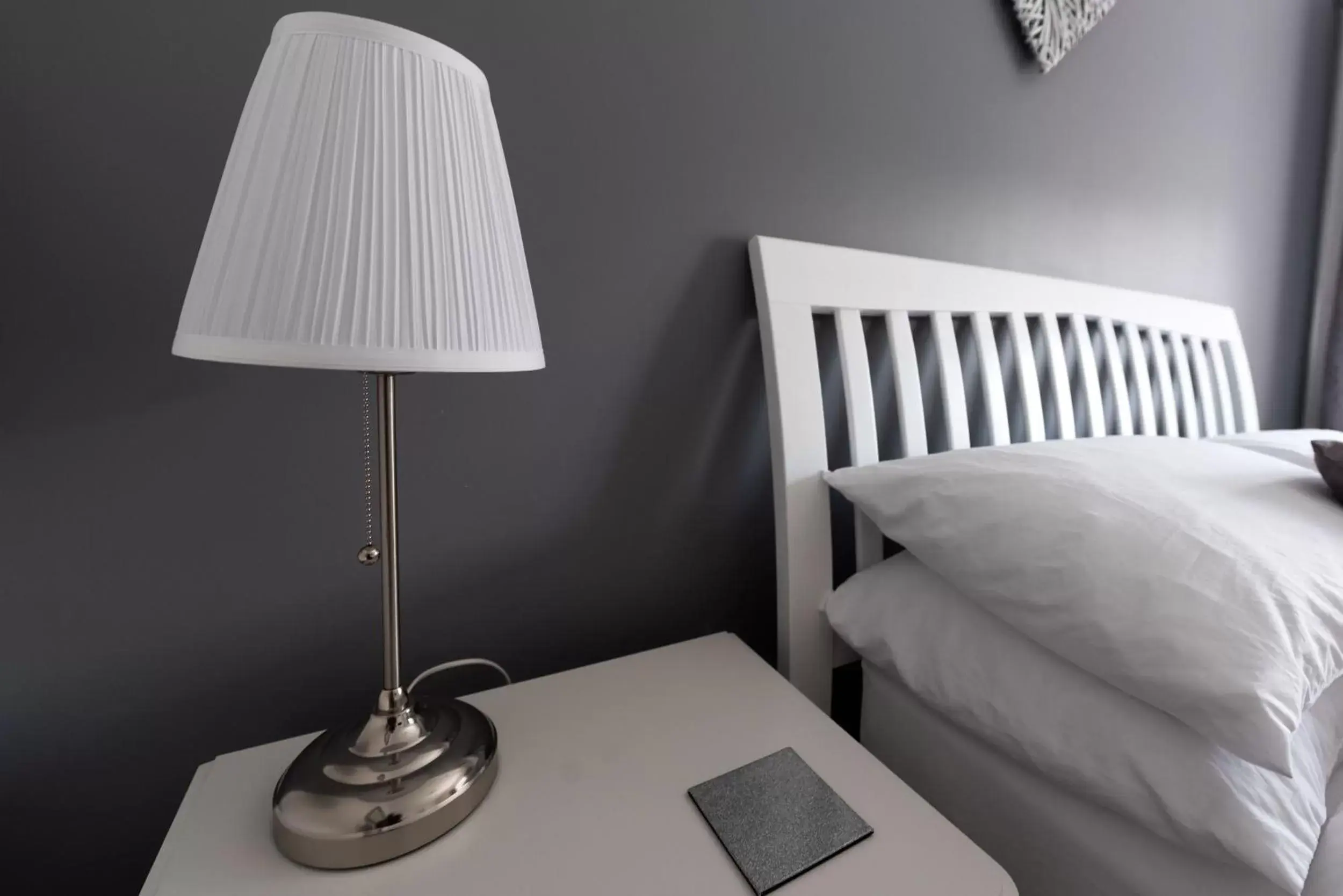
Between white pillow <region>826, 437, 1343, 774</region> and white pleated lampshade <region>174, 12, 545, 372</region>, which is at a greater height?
white pleated lampshade <region>174, 12, 545, 372</region>

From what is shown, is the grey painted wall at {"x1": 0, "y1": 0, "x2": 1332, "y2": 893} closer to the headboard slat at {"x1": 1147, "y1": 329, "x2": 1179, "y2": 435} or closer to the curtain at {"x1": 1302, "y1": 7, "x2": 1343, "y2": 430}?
the headboard slat at {"x1": 1147, "y1": 329, "x2": 1179, "y2": 435}

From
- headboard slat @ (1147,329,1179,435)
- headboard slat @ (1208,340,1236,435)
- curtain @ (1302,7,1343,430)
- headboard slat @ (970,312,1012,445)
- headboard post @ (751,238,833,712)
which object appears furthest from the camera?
curtain @ (1302,7,1343,430)

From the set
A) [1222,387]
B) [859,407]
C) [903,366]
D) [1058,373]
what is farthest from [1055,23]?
[1222,387]

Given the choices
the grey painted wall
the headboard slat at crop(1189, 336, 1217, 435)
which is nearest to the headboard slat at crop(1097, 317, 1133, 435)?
the grey painted wall

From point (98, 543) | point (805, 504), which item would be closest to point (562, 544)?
point (805, 504)

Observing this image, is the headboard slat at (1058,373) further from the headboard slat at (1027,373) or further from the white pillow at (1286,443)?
the white pillow at (1286,443)

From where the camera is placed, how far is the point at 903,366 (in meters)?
0.92

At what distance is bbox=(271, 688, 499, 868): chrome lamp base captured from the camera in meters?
0.46

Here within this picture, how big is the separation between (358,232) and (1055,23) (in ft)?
4.39

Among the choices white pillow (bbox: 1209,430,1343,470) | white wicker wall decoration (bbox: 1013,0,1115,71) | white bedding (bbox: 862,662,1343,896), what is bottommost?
white bedding (bbox: 862,662,1343,896)

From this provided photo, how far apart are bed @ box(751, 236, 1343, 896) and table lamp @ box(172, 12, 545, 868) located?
47 centimetres

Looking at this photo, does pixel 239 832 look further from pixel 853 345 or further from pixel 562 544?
pixel 853 345

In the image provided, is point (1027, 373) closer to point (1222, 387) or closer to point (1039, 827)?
point (1039, 827)

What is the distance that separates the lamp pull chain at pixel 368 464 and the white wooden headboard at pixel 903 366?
49 centimetres
